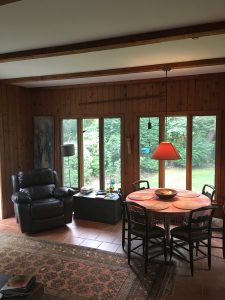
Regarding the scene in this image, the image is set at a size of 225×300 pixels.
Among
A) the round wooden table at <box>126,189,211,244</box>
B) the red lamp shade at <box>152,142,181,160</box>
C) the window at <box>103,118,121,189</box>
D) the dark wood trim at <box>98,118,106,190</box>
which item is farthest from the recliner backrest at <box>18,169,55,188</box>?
the red lamp shade at <box>152,142,181,160</box>

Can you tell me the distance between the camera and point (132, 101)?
5.75m

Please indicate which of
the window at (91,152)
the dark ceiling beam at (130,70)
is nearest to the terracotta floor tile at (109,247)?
the window at (91,152)

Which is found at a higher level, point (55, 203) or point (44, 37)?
point (44, 37)

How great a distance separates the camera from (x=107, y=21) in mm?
2512

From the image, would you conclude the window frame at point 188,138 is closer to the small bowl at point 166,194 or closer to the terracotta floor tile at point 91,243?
the small bowl at point 166,194

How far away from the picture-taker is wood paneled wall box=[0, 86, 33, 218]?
19.1ft

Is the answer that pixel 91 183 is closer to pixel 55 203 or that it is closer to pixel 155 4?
pixel 55 203

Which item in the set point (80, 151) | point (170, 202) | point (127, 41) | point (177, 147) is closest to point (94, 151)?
point (80, 151)

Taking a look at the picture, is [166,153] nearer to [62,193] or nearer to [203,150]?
[203,150]

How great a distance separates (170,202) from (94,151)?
105 inches

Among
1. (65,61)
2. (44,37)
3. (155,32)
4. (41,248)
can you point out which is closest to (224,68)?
(155,32)

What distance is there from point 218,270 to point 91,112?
13.1ft

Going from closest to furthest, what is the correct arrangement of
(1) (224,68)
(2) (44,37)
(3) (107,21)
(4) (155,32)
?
Result: (3) (107,21) → (4) (155,32) → (2) (44,37) → (1) (224,68)

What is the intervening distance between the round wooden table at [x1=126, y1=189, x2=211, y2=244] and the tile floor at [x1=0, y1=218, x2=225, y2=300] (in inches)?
30.0
